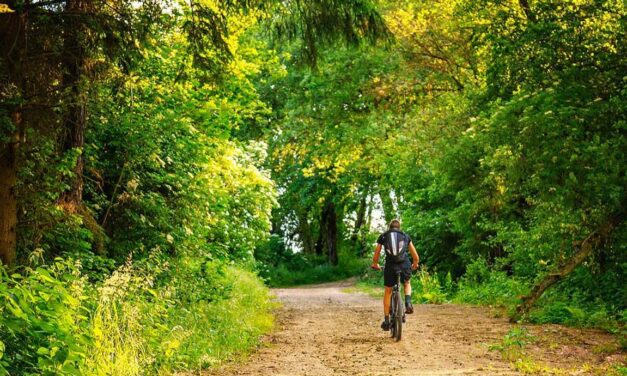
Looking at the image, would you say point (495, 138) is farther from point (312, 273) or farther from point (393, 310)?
point (312, 273)

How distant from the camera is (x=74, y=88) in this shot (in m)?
9.74

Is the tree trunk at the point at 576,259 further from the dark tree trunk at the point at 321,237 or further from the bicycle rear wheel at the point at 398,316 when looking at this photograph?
the dark tree trunk at the point at 321,237

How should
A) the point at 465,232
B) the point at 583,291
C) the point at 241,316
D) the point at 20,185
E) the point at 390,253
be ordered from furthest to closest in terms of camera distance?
the point at 465,232, the point at 583,291, the point at 241,316, the point at 390,253, the point at 20,185

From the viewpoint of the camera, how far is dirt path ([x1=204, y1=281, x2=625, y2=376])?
9.24 metres

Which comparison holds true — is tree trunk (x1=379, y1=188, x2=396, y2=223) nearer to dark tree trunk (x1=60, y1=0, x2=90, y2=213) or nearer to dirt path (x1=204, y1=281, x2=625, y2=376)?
dirt path (x1=204, y1=281, x2=625, y2=376)

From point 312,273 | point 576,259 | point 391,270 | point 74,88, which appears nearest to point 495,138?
point 576,259

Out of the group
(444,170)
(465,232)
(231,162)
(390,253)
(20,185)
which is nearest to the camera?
(20,185)

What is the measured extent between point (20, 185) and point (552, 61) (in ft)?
28.6

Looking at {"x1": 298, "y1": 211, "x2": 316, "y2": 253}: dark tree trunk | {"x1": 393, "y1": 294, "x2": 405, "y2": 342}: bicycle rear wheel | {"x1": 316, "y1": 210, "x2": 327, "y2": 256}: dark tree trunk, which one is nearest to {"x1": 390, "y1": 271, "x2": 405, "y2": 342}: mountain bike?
{"x1": 393, "y1": 294, "x2": 405, "y2": 342}: bicycle rear wheel

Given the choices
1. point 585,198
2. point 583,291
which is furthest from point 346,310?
point 585,198

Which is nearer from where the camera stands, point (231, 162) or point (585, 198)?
point (585, 198)

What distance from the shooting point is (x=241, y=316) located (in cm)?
1413

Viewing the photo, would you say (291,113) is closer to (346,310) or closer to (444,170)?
(444,170)

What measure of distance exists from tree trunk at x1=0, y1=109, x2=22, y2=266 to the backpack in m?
5.87
